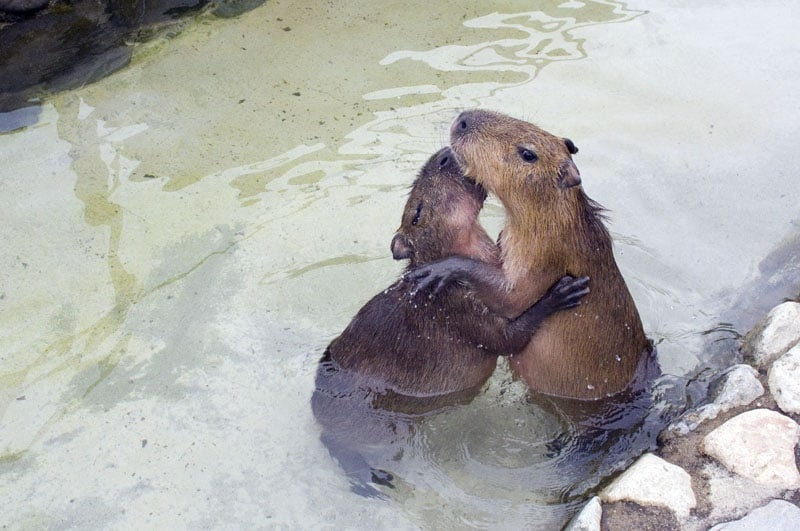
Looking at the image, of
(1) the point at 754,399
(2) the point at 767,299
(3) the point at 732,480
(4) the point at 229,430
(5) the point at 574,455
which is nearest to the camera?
(3) the point at 732,480

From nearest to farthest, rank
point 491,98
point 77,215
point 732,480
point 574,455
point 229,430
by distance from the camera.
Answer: point 732,480 → point 574,455 → point 229,430 → point 77,215 → point 491,98

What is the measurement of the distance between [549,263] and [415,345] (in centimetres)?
72

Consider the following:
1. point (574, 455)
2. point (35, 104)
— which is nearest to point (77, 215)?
point (35, 104)

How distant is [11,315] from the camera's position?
4.84 metres

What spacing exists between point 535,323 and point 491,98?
9.01 feet

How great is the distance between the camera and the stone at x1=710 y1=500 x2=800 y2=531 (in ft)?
10.1

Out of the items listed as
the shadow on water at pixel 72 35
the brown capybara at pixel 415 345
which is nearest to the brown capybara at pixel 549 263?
the brown capybara at pixel 415 345

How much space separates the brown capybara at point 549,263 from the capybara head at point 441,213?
103 mm

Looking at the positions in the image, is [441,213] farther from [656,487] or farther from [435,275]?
[656,487]

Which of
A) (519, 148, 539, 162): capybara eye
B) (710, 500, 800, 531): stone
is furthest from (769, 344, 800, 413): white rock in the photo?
(519, 148, 539, 162): capybara eye

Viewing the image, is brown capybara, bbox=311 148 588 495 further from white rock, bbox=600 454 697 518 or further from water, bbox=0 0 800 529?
white rock, bbox=600 454 697 518

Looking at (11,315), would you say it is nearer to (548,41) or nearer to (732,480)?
(732,480)

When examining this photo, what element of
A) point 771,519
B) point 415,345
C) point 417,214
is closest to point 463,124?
point 417,214

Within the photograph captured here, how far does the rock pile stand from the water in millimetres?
508
